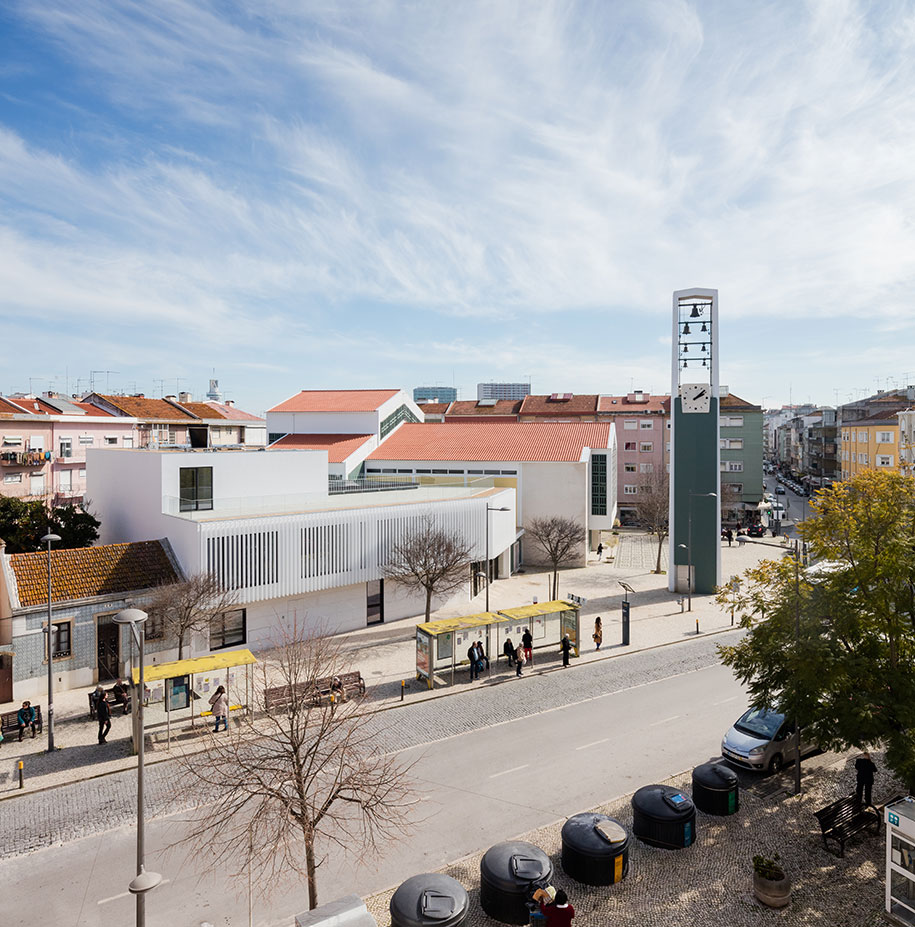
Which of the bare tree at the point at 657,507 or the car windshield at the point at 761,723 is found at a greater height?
the bare tree at the point at 657,507

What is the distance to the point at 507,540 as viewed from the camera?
36188 mm

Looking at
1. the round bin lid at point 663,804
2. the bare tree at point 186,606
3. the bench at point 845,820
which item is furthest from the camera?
the bare tree at point 186,606

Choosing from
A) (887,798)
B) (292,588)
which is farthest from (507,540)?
(887,798)

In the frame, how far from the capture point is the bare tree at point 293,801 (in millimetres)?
10117

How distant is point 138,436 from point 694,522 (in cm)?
4885

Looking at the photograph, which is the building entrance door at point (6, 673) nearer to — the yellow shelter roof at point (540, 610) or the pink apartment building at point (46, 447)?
the yellow shelter roof at point (540, 610)

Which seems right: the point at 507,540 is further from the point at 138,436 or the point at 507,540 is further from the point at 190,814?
the point at 138,436

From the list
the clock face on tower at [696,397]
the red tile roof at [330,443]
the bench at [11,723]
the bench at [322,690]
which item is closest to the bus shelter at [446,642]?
the bench at [322,690]

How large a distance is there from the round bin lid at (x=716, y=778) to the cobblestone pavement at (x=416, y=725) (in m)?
6.10

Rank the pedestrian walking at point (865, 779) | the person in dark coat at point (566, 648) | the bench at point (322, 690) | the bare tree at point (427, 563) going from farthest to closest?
the bare tree at point (427, 563) → the person in dark coat at point (566, 648) → the bench at point (322, 690) → the pedestrian walking at point (865, 779)

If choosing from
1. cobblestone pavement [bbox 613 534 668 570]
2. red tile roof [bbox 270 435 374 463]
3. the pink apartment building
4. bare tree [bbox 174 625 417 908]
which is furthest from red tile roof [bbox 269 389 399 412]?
bare tree [bbox 174 625 417 908]

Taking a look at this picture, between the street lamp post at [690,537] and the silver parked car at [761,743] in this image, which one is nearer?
the silver parked car at [761,743]

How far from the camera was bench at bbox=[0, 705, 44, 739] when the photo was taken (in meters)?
17.6

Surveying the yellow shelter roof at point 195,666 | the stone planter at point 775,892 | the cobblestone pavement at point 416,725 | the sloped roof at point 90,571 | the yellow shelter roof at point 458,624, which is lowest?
the cobblestone pavement at point 416,725
